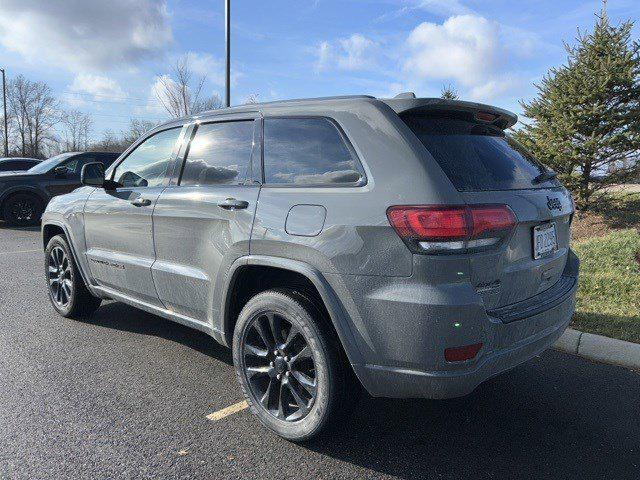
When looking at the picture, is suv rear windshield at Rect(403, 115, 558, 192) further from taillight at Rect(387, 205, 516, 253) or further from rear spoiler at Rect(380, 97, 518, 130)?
taillight at Rect(387, 205, 516, 253)

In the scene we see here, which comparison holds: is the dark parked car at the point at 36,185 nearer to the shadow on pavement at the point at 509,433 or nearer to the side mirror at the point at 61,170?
the side mirror at the point at 61,170

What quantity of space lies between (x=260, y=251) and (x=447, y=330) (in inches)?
42.0

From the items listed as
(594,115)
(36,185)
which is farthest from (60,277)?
(594,115)

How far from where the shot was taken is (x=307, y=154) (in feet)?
9.08

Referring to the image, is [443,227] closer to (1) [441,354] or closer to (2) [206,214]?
(1) [441,354]

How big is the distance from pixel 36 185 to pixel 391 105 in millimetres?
11584

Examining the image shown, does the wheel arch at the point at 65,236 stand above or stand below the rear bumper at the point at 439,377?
above

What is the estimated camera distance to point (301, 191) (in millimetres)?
2645

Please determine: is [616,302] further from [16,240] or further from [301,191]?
[16,240]

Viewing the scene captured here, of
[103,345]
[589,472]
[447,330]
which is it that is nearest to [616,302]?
[589,472]

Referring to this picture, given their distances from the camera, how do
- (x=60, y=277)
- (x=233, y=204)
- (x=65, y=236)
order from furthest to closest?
(x=60, y=277), (x=65, y=236), (x=233, y=204)

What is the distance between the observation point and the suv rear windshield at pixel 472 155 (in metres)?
2.44

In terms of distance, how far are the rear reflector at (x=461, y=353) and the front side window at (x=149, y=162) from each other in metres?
2.35

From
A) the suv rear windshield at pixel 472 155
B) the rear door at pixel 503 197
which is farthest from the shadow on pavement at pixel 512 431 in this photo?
the suv rear windshield at pixel 472 155
